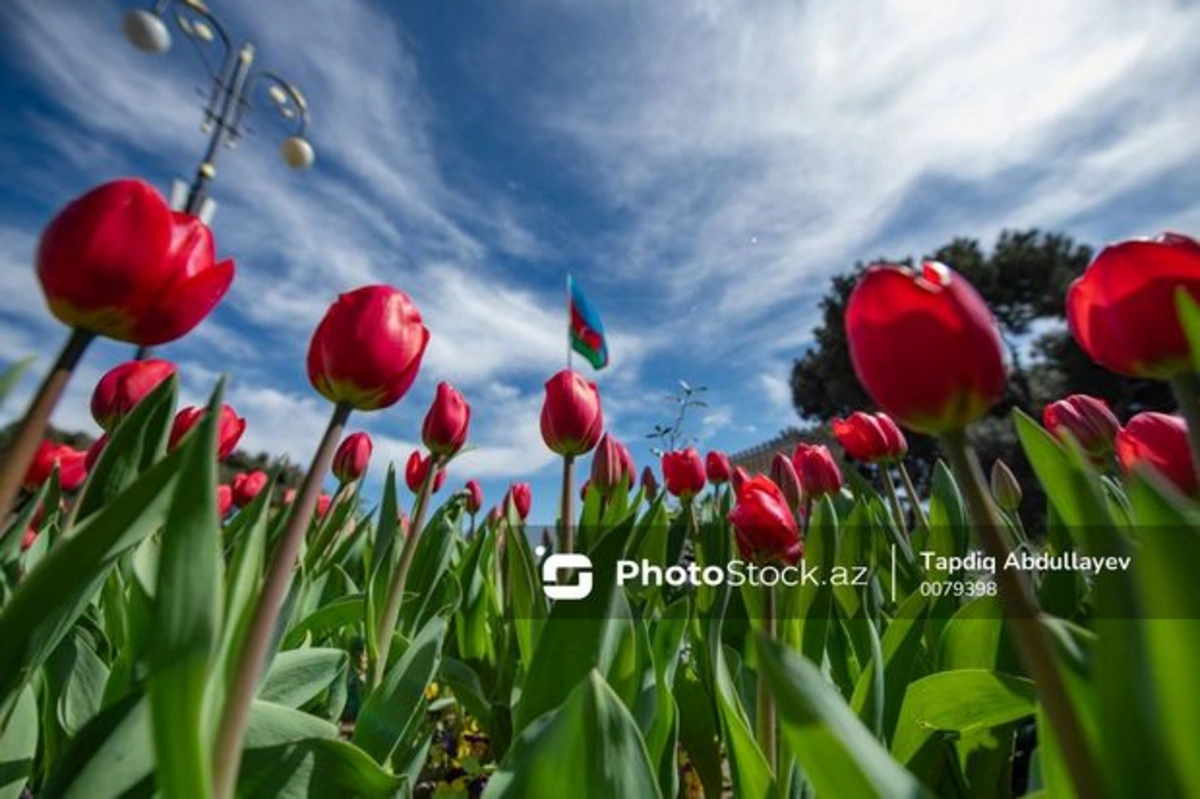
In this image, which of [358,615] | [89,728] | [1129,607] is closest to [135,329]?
[89,728]

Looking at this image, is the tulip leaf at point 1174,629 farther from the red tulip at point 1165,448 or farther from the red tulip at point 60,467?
the red tulip at point 60,467

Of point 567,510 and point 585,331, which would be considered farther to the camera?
point 585,331

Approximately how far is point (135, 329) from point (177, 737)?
0.47m

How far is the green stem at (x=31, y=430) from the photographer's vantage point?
569 mm

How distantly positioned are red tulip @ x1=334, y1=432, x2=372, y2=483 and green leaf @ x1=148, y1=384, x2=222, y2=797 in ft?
5.83

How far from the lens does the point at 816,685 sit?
0.52m

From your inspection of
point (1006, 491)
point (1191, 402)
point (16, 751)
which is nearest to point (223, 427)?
point (16, 751)

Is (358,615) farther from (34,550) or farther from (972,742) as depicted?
(972,742)

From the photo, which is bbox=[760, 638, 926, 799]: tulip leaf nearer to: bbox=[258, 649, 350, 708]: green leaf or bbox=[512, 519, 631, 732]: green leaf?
bbox=[512, 519, 631, 732]: green leaf

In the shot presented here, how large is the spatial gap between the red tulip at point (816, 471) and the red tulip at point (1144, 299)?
5.06 feet

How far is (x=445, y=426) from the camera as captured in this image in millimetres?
1563

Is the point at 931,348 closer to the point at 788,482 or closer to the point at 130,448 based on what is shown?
the point at 130,448

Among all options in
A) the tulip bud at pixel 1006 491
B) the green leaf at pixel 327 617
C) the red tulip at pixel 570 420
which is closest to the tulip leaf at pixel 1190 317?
the red tulip at pixel 570 420

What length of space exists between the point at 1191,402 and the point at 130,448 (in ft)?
4.32
